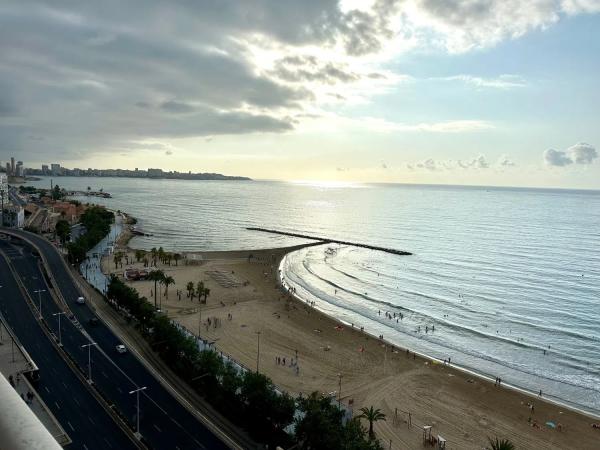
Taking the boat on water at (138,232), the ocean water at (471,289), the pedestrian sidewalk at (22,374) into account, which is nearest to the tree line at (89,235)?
the boat on water at (138,232)

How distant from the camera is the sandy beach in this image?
40.3 metres

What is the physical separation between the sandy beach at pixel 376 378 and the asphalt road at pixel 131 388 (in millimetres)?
12134

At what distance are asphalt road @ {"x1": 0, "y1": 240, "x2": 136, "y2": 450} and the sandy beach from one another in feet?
57.1

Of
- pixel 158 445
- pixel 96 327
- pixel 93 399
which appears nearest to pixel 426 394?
pixel 158 445

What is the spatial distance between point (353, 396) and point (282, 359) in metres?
10.3

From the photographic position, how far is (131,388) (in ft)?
131

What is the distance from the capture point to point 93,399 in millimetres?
37688

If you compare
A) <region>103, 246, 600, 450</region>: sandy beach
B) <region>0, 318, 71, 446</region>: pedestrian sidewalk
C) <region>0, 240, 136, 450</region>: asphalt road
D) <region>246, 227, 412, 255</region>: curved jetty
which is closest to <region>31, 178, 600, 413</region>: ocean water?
<region>246, 227, 412, 255</region>: curved jetty

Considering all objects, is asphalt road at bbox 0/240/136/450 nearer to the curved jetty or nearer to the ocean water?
the ocean water

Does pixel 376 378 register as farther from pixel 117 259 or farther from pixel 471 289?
pixel 117 259

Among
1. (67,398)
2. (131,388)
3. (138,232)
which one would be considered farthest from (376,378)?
(138,232)

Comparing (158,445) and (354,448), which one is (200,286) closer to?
(158,445)

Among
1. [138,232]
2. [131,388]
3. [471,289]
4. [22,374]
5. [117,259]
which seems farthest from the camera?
[138,232]

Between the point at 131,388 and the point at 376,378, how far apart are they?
25127 millimetres
